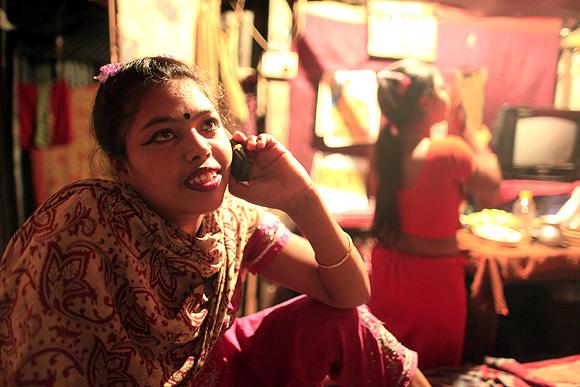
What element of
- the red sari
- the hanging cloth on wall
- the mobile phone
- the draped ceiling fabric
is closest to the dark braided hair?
the draped ceiling fabric

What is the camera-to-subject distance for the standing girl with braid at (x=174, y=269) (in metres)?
0.81

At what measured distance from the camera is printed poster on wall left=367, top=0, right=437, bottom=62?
1.77 m

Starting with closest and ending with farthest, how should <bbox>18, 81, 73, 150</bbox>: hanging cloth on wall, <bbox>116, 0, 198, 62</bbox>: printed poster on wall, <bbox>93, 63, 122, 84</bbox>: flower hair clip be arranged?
<bbox>93, 63, 122, 84</bbox>: flower hair clip, <bbox>116, 0, 198, 62</bbox>: printed poster on wall, <bbox>18, 81, 73, 150</bbox>: hanging cloth on wall

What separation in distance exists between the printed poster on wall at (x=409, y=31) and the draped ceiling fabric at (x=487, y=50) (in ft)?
0.11

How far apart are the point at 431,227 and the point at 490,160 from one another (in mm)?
384

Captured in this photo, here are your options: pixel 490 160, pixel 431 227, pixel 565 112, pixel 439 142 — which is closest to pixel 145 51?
pixel 439 142

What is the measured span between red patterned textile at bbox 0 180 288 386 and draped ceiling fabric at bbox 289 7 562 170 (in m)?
1.11

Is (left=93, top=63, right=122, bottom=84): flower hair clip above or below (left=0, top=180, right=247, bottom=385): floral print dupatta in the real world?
above

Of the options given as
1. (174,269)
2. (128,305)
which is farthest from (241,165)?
(128,305)

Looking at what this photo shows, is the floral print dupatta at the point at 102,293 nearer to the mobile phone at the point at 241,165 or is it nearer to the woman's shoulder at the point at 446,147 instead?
the mobile phone at the point at 241,165

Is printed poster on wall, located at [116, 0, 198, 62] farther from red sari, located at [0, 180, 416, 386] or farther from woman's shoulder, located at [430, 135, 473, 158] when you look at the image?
woman's shoulder, located at [430, 135, 473, 158]

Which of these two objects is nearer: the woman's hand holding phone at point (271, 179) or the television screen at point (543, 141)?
the woman's hand holding phone at point (271, 179)

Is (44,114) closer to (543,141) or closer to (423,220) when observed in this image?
(423,220)

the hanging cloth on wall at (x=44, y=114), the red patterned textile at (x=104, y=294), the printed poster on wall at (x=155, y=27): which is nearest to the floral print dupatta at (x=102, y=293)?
the red patterned textile at (x=104, y=294)
